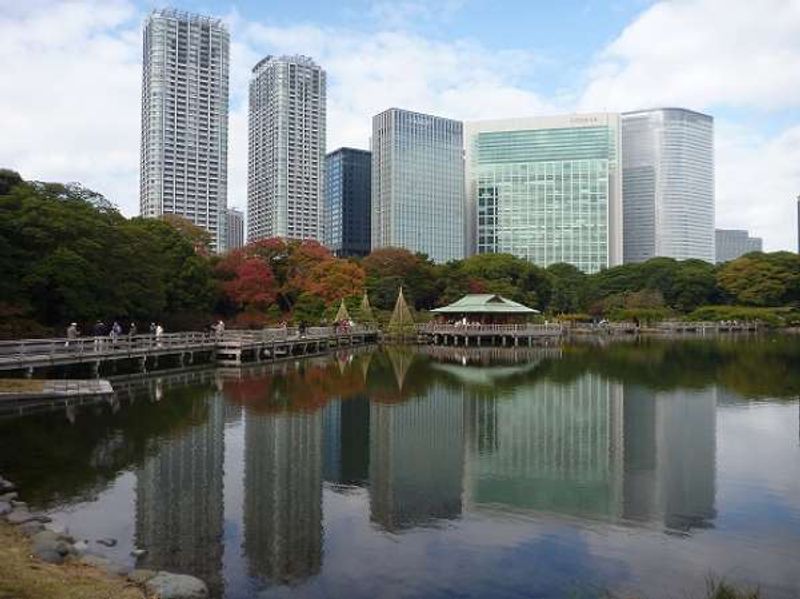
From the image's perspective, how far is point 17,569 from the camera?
25.5ft

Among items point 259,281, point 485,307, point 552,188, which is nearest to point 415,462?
point 259,281

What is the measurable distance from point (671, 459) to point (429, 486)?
A: 605 cm

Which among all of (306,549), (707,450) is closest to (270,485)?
(306,549)

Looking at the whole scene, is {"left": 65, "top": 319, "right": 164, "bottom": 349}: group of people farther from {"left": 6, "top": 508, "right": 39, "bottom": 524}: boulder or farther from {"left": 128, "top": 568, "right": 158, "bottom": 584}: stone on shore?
{"left": 128, "top": 568, "right": 158, "bottom": 584}: stone on shore

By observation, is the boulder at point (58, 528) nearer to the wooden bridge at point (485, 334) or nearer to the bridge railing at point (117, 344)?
the bridge railing at point (117, 344)

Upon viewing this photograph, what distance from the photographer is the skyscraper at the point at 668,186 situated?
5684 inches

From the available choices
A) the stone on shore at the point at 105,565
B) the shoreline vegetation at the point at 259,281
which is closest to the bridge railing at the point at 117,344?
the shoreline vegetation at the point at 259,281

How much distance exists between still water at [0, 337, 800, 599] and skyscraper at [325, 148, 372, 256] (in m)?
103

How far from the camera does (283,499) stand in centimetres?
1264

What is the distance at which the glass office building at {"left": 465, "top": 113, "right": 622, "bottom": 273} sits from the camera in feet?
399

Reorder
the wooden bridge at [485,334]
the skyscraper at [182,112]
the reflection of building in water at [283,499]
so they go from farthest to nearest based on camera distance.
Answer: the skyscraper at [182,112], the wooden bridge at [485,334], the reflection of building in water at [283,499]

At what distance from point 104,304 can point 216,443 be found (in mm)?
17243

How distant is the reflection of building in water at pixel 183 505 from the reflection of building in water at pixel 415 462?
2.84 m

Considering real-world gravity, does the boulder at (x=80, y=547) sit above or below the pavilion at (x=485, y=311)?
below
